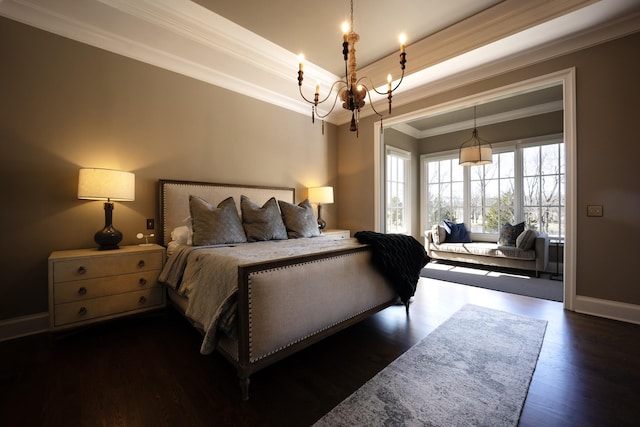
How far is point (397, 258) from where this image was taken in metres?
2.42

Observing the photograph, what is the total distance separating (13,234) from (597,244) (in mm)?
5258

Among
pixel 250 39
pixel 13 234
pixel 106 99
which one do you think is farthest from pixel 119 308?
pixel 250 39

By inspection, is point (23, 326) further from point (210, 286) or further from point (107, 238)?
point (210, 286)

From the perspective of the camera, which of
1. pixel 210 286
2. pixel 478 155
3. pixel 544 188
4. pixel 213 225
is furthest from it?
pixel 544 188

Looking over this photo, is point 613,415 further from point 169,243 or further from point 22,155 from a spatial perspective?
point 22,155

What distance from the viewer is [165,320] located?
2561mm

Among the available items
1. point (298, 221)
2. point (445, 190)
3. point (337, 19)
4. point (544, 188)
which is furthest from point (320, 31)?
point (544, 188)

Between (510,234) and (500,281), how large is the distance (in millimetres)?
1168

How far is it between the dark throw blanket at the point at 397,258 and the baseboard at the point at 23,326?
283cm

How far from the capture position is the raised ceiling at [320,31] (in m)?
2.38

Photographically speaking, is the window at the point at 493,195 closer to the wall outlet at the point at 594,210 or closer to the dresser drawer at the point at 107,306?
the wall outlet at the point at 594,210

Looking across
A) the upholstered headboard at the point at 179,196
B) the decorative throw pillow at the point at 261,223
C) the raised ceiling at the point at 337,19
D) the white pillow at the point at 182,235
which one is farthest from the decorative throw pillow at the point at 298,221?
the raised ceiling at the point at 337,19

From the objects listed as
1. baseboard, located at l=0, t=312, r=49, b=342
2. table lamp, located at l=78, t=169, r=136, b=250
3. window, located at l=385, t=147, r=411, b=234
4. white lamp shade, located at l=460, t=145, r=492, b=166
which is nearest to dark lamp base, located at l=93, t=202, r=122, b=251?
table lamp, located at l=78, t=169, r=136, b=250

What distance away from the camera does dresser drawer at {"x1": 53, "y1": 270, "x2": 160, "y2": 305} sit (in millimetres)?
2072
